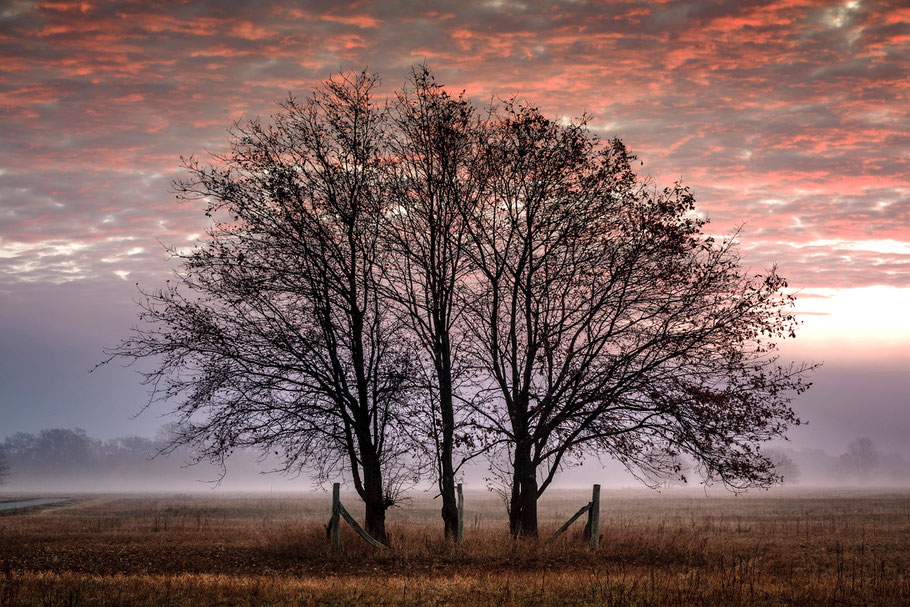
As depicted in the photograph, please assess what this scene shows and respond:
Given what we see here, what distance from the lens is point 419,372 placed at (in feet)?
67.5

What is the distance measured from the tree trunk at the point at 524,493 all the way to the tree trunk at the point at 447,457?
65.8 inches

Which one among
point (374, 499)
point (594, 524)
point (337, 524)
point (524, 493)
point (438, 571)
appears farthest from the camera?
point (374, 499)

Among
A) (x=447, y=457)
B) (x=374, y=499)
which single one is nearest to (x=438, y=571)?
(x=447, y=457)

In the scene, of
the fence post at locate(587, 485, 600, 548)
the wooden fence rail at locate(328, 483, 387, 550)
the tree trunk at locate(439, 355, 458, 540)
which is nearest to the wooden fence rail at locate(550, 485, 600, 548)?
the fence post at locate(587, 485, 600, 548)

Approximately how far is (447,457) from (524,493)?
7.87 ft

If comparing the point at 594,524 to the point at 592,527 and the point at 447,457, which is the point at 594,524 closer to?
the point at 592,527

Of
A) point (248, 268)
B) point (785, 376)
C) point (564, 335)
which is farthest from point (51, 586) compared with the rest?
point (785, 376)

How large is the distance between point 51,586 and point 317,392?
9.08 m

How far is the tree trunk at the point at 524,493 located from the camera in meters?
20.2

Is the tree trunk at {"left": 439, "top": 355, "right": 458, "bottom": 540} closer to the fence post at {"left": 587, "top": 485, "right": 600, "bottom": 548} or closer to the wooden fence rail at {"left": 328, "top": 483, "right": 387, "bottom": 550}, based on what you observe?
the wooden fence rail at {"left": 328, "top": 483, "right": 387, "bottom": 550}

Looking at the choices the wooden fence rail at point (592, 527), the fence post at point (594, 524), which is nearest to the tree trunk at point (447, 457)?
the wooden fence rail at point (592, 527)

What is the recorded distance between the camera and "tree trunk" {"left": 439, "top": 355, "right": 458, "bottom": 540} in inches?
797

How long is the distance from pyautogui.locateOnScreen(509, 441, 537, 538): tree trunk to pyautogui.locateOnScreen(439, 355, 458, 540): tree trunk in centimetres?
167

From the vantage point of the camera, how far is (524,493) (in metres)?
20.4
